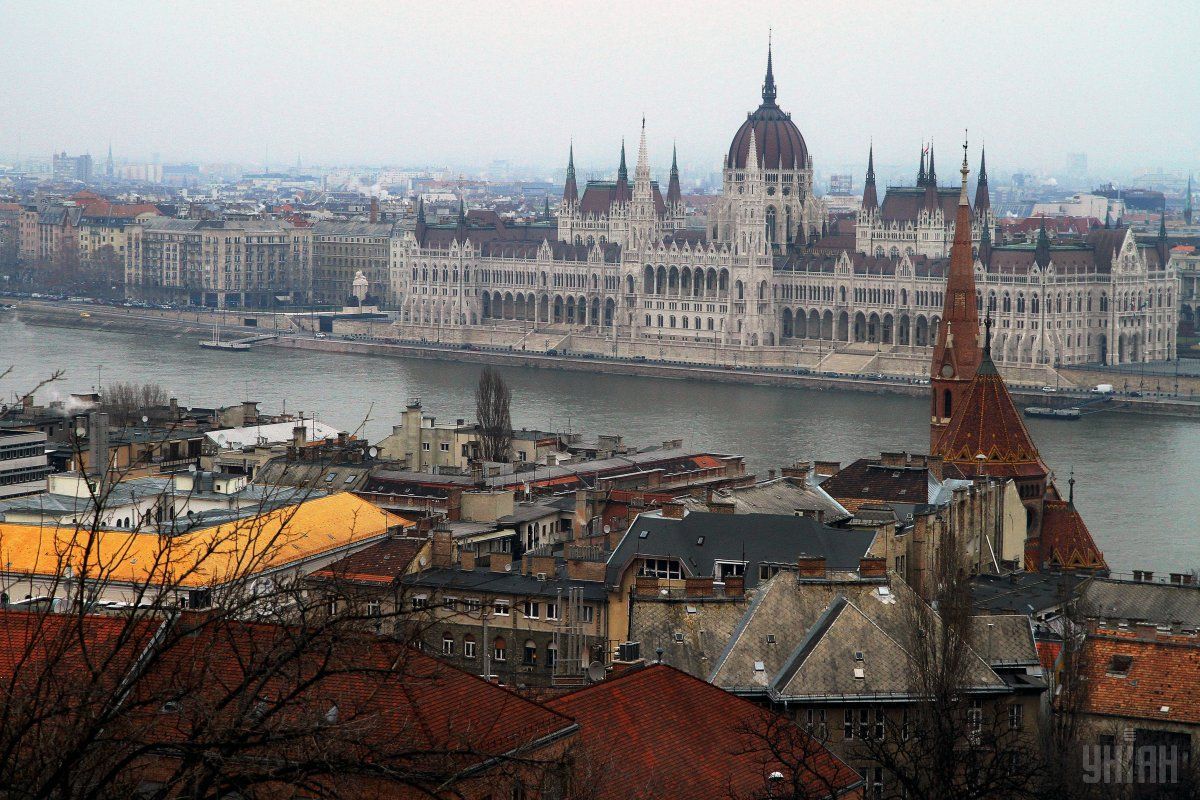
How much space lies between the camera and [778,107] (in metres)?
79.4

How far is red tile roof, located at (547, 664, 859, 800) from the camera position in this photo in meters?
9.80

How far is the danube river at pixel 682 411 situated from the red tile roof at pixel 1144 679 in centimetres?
1348

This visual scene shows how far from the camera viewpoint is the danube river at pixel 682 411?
36031 millimetres

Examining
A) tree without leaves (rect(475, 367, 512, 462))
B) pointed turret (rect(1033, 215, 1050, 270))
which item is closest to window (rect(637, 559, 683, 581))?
tree without leaves (rect(475, 367, 512, 462))

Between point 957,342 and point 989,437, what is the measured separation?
4.61m

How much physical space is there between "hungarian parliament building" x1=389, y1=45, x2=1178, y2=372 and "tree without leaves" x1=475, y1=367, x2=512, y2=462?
30.1 m

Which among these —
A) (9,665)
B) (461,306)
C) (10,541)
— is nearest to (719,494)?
(10,541)

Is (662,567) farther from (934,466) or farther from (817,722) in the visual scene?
(934,466)

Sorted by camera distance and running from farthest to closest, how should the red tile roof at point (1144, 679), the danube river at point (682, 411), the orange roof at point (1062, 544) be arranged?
the danube river at point (682, 411)
the orange roof at point (1062, 544)
the red tile roof at point (1144, 679)

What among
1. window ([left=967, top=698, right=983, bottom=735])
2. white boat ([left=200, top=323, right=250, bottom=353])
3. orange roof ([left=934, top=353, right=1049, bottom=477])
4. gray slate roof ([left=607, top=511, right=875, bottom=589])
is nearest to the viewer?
window ([left=967, top=698, right=983, bottom=735])

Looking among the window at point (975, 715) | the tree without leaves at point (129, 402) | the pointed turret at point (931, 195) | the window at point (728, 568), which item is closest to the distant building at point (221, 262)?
the pointed turret at point (931, 195)

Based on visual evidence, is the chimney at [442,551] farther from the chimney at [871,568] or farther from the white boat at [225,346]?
the white boat at [225,346]

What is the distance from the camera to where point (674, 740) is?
10336 millimetres

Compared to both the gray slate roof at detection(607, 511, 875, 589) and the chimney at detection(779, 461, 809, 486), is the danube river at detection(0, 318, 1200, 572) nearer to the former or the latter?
the chimney at detection(779, 461, 809, 486)
